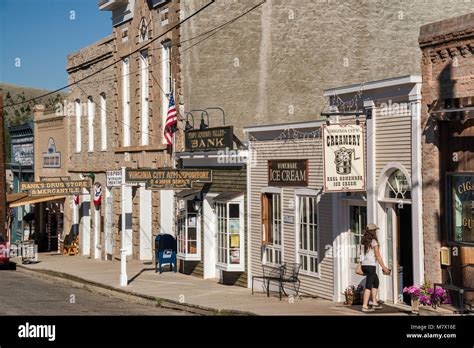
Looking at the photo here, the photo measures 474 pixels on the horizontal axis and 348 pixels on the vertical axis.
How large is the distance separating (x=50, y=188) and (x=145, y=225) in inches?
174

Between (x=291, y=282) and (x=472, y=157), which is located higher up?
(x=472, y=157)

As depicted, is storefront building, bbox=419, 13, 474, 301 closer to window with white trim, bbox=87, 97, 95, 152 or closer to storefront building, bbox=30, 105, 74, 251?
window with white trim, bbox=87, 97, 95, 152

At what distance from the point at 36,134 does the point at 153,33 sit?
16809mm

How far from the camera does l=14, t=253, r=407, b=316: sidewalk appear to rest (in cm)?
2014

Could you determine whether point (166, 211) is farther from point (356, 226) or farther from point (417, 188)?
point (417, 188)

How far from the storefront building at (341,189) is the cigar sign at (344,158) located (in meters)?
0.02

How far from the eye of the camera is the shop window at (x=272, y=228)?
24.4m

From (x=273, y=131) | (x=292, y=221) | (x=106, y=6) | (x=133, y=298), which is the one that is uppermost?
(x=106, y=6)

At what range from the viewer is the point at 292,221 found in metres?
23.5

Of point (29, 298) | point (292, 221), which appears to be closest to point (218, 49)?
point (292, 221)

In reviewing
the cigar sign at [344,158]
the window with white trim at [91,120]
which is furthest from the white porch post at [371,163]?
the window with white trim at [91,120]

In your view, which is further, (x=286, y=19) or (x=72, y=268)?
(x=72, y=268)
